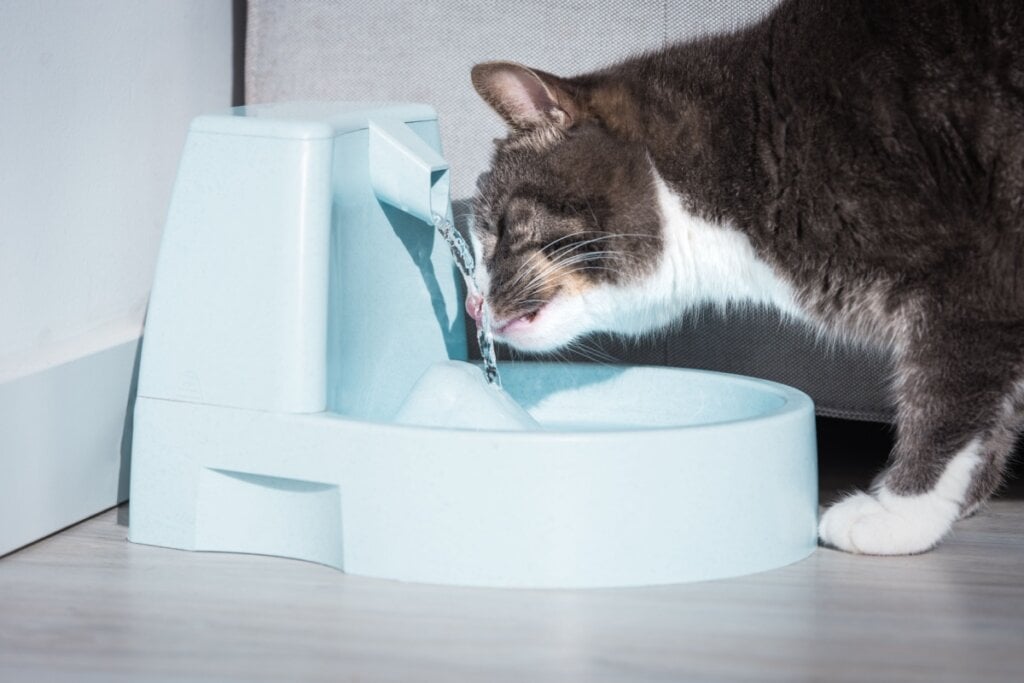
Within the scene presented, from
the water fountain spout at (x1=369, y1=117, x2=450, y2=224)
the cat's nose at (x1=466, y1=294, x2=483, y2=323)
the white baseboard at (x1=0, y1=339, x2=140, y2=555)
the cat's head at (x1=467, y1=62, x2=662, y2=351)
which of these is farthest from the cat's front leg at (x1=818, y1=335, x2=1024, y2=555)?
the white baseboard at (x1=0, y1=339, x2=140, y2=555)

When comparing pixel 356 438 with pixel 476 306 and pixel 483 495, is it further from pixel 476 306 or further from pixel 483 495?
pixel 476 306

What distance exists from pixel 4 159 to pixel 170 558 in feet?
1.60

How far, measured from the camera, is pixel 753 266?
166cm

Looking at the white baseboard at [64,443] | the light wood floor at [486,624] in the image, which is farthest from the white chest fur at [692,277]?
the white baseboard at [64,443]

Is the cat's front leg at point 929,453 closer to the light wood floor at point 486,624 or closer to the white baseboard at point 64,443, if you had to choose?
the light wood floor at point 486,624

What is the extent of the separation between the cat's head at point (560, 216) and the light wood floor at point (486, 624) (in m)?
0.42

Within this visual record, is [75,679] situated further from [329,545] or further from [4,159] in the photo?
[4,159]

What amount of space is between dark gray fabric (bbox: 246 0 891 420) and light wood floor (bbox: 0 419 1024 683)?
425 millimetres

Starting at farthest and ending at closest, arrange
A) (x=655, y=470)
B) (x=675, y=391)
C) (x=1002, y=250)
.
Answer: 1. (x=675, y=391)
2. (x=1002, y=250)
3. (x=655, y=470)

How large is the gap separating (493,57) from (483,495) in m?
0.78

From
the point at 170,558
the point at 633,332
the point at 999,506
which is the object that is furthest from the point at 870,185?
the point at 170,558

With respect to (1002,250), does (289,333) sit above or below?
below

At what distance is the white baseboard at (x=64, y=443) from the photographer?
1.53 m

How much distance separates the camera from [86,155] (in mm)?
1691
